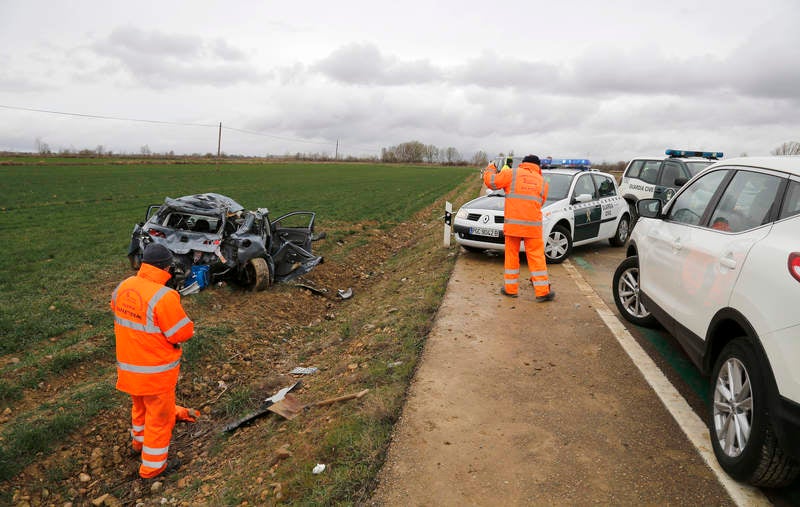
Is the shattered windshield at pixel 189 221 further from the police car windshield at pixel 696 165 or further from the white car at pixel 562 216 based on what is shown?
the police car windshield at pixel 696 165

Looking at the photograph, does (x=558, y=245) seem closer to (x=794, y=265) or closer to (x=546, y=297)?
(x=546, y=297)

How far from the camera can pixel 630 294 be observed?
230 inches

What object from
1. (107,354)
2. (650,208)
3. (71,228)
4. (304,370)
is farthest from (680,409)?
(71,228)

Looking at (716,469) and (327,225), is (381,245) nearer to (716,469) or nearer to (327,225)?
(327,225)

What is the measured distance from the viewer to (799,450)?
247 centimetres


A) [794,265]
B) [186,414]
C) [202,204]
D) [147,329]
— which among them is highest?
[794,265]

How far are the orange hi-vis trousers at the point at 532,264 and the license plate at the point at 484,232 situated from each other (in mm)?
2051

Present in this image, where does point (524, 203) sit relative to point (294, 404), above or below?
above

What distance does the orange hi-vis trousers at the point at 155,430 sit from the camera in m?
4.13

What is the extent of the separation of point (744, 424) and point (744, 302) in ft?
2.31

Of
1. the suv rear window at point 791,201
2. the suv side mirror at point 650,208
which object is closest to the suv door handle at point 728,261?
the suv rear window at point 791,201

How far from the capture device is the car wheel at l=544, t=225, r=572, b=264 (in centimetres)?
930

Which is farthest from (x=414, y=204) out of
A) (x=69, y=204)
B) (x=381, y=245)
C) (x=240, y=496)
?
(x=240, y=496)

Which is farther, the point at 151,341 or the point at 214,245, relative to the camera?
the point at 214,245
